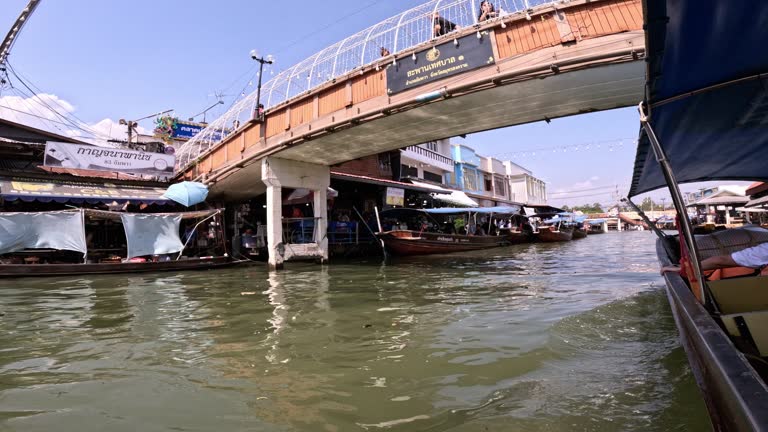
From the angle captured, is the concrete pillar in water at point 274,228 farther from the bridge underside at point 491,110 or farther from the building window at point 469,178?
the building window at point 469,178

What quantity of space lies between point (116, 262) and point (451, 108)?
12.0 m

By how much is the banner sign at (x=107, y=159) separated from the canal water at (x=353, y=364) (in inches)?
525

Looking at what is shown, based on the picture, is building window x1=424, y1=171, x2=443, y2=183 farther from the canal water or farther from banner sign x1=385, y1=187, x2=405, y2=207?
the canal water

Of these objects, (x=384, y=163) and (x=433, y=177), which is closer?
(x=384, y=163)

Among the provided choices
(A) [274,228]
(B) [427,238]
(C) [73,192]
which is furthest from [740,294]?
(C) [73,192]

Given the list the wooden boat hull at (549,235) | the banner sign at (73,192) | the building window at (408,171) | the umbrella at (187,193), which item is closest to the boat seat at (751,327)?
the umbrella at (187,193)

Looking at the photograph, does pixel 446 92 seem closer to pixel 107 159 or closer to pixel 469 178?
pixel 107 159

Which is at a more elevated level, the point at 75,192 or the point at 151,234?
the point at 75,192

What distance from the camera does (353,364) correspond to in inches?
154

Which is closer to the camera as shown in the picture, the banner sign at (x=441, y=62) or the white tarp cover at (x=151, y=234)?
the banner sign at (x=441, y=62)

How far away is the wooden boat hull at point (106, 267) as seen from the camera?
12.3 m

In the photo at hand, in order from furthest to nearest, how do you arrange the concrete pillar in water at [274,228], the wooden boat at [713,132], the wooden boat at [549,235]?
the wooden boat at [549,235]
the concrete pillar in water at [274,228]
the wooden boat at [713,132]

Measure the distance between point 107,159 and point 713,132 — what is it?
877 inches

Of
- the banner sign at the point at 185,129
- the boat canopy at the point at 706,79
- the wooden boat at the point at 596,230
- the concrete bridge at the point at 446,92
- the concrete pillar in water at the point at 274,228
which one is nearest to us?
the boat canopy at the point at 706,79
